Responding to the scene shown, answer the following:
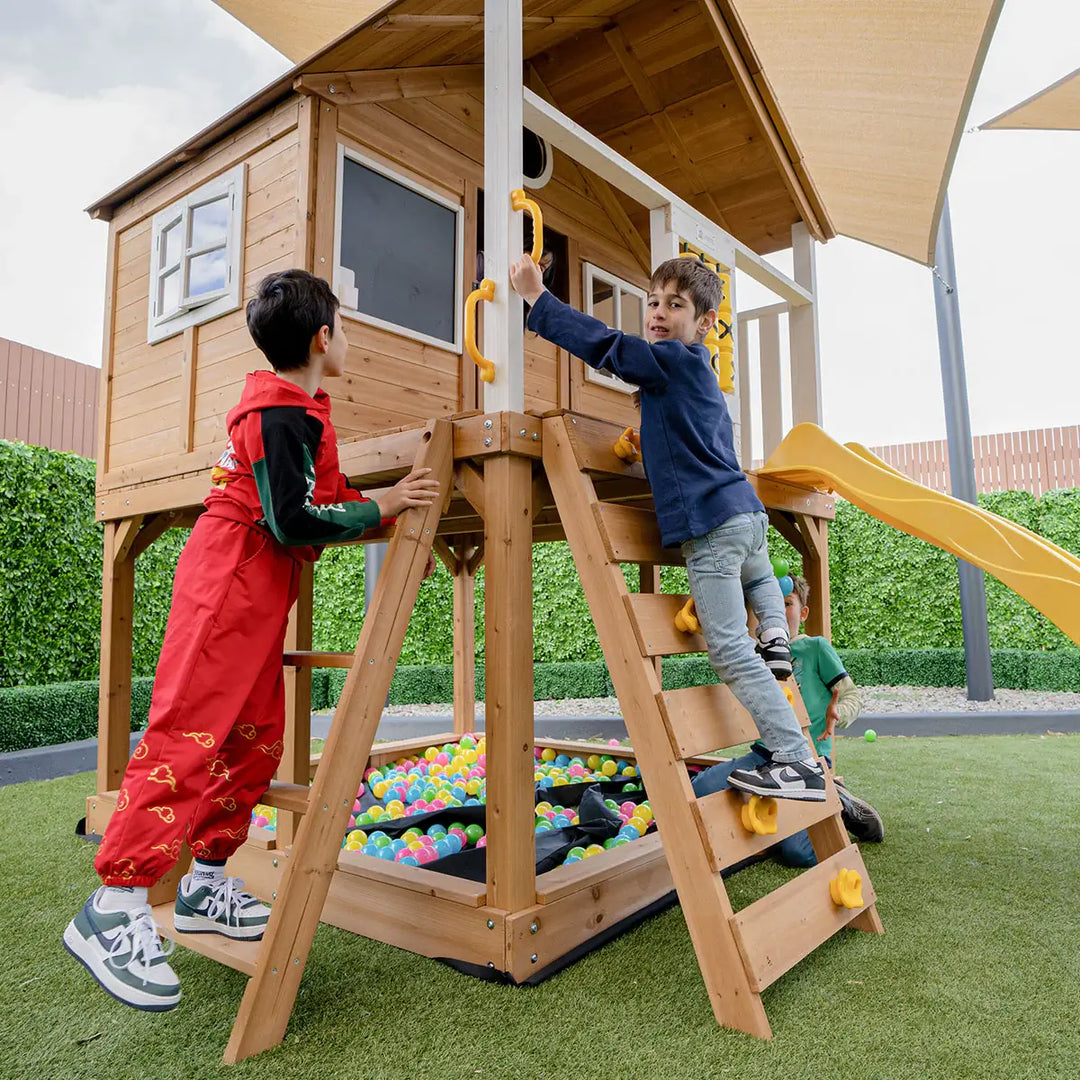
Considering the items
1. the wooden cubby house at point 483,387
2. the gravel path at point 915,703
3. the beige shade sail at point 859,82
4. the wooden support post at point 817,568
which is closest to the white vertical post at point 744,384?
the wooden cubby house at point 483,387

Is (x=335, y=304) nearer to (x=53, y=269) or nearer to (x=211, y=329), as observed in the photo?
(x=211, y=329)

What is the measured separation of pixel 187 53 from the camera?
1962cm

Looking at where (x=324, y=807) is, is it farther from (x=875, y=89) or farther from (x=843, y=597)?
(x=843, y=597)

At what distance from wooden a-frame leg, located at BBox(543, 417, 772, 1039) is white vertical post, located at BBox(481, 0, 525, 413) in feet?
0.74

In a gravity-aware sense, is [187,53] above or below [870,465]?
above

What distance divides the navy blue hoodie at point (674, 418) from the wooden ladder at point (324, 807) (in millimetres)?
627

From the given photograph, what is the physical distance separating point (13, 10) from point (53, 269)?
216 inches

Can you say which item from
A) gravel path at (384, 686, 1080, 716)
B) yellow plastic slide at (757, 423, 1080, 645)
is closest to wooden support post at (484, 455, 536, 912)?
yellow plastic slide at (757, 423, 1080, 645)

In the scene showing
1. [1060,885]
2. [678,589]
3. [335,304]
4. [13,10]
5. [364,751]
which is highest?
[13,10]

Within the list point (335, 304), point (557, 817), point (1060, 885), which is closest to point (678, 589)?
point (557, 817)

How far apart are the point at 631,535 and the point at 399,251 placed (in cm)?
227

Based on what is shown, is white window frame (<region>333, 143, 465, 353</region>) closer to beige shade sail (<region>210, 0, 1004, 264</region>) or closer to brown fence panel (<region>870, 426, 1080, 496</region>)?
beige shade sail (<region>210, 0, 1004, 264</region>)

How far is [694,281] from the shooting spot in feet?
9.07

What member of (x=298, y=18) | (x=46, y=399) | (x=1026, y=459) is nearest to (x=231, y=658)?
(x=298, y=18)
